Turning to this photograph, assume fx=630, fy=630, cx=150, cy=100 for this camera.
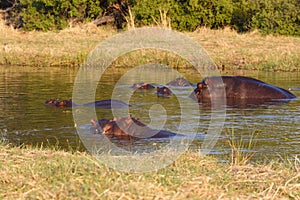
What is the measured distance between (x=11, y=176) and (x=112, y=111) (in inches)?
221

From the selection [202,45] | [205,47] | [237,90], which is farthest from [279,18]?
[237,90]

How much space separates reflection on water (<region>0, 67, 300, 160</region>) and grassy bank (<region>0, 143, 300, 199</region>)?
1.94 metres

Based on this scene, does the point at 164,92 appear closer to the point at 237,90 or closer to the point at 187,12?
the point at 237,90

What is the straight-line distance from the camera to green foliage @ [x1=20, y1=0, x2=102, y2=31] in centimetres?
2719

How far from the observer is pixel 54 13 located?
2817 centimetres

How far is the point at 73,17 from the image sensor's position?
2833 cm

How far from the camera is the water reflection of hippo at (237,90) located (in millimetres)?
12719

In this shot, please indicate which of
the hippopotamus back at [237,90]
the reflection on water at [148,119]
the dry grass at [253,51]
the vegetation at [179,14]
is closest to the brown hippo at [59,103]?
the reflection on water at [148,119]

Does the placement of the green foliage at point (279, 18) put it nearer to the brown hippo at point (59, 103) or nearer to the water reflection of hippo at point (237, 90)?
the water reflection of hippo at point (237, 90)

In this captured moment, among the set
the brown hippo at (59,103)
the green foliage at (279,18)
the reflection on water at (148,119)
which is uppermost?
the green foliage at (279,18)

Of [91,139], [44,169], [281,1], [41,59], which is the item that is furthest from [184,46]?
[44,169]

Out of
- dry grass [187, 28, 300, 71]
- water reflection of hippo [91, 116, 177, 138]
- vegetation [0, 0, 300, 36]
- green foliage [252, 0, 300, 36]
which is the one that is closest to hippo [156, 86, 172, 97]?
water reflection of hippo [91, 116, 177, 138]

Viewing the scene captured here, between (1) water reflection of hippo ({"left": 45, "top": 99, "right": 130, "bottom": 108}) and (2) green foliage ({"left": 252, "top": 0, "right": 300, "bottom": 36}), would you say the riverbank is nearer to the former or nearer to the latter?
(2) green foliage ({"left": 252, "top": 0, "right": 300, "bottom": 36})

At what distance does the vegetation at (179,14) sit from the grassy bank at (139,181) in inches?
748
